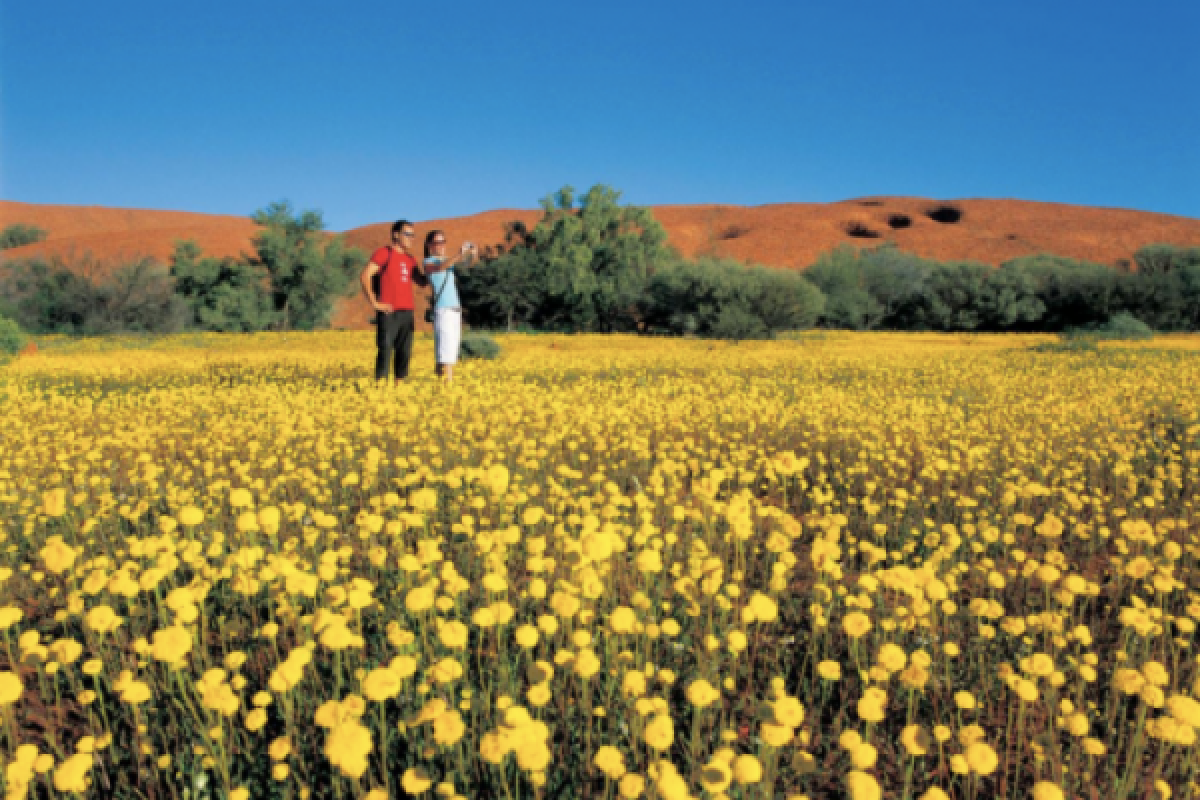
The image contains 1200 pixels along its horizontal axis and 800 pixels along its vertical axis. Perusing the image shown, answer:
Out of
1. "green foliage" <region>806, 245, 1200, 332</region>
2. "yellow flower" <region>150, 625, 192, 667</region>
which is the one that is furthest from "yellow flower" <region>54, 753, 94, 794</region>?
"green foliage" <region>806, 245, 1200, 332</region>

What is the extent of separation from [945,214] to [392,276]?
383 feet

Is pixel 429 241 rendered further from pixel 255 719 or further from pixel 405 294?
pixel 255 719

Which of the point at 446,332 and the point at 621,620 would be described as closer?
the point at 621,620

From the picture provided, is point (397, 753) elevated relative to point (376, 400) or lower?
lower

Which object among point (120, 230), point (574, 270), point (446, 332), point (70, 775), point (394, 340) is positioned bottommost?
point (70, 775)

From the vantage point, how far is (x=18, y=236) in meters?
74.1

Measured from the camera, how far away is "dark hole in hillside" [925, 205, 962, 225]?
340ft

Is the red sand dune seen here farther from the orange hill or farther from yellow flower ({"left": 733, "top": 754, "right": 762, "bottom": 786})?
yellow flower ({"left": 733, "top": 754, "right": 762, "bottom": 786})

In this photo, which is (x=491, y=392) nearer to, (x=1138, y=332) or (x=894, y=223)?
(x=1138, y=332)

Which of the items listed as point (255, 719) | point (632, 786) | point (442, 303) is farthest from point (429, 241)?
point (632, 786)

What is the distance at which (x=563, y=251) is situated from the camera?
45.4 metres

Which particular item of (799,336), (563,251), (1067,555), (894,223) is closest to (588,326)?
(563,251)

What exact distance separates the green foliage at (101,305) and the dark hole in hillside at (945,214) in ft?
342

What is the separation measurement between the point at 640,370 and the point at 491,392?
18.2 ft
